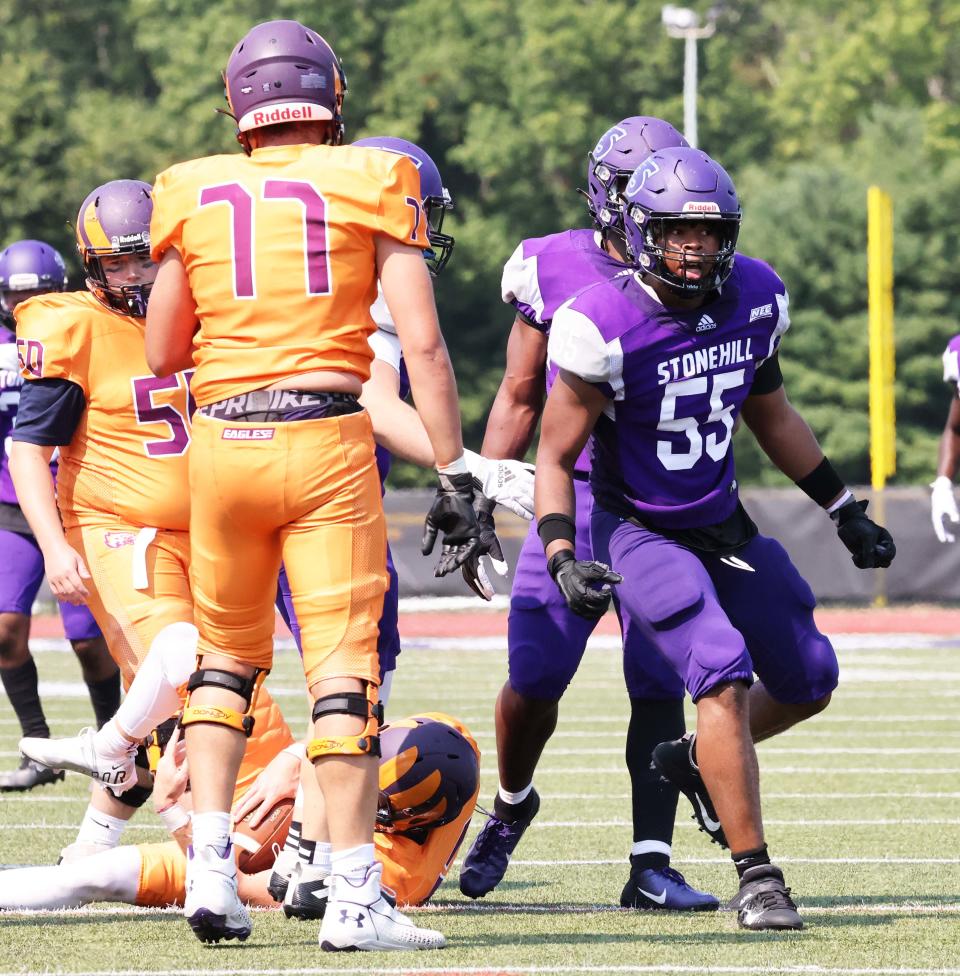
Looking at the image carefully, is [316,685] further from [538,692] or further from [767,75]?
[767,75]

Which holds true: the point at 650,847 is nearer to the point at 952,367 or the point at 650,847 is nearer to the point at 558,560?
the point at 558,560

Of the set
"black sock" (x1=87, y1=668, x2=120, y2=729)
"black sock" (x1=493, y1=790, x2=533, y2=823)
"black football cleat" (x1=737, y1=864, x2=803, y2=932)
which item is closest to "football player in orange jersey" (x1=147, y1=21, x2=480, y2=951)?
"black football cleat" (x1=737, y1=864, x2=803, y2=932)

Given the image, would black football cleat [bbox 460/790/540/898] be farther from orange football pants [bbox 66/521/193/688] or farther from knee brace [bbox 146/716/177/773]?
A: orange football pants [bbox 66/521/193/688]

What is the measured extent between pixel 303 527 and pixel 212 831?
0.64m

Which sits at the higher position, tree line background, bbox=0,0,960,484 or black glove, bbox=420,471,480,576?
black glove, bbox=420,471,480,576

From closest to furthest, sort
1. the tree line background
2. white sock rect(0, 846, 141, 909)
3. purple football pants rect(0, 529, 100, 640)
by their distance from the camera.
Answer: white sock rect(0, 846, 141, 909) → purple football pants rect(0, 529, 100, 640) → the tree line background

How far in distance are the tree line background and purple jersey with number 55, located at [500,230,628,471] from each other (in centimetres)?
2599

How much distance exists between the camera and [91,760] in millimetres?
4977

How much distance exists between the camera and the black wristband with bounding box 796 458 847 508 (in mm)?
5246

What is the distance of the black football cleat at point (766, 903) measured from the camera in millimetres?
4352

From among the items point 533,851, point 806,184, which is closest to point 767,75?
point 806,184

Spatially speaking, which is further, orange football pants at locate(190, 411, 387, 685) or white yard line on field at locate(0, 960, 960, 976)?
orange football pants at locate(190, 411, 387, 685)

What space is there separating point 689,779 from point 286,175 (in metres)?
1.67

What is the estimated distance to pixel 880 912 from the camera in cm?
464
